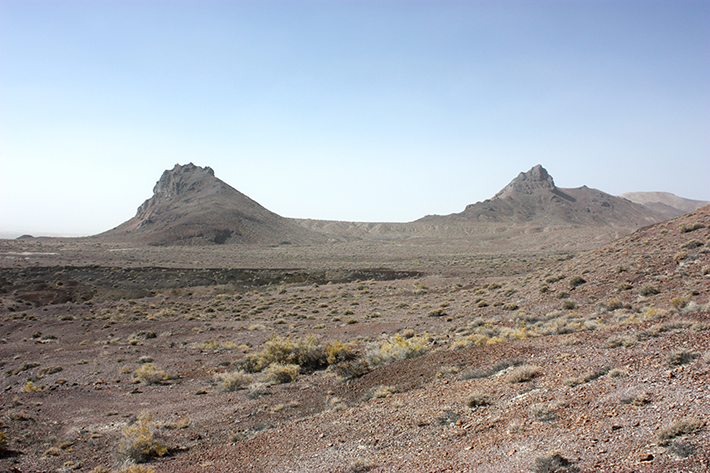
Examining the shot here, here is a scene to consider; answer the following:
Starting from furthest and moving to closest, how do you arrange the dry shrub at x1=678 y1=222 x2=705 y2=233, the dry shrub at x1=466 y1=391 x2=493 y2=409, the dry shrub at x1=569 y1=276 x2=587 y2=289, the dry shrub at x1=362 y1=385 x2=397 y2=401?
the dry shrub at x1=678 y1=222 x2=705 y2=233, the dry shrub at x1=569 y1=276 x2=587 y2=289, the dry shrub at x1=362 y1=385 x2=397 y2=401, the dry shrub at x1=466 y1=391 x2=493 y2=409

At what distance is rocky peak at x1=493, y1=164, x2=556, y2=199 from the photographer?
172 meters

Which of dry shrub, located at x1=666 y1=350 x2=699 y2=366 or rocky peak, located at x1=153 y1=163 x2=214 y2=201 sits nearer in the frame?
dry shrub, located at x1=666 y1=350 x2=699 y2=366

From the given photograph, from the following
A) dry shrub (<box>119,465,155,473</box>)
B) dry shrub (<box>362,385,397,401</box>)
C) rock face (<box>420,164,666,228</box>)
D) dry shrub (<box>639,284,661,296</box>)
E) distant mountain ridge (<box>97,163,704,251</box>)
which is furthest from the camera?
rock face (<box>420,164,666,228</box>)

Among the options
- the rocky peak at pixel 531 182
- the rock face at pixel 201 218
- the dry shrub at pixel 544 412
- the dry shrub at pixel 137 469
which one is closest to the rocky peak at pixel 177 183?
the rock face at pixel 201 218

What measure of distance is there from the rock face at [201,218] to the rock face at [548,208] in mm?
61289

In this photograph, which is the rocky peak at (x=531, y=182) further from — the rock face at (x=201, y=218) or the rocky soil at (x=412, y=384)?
the rocky soil at (x=412, y=384)

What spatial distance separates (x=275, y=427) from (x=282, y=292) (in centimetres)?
3080

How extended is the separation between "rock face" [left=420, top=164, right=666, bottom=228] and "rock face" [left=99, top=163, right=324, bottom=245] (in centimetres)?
6129

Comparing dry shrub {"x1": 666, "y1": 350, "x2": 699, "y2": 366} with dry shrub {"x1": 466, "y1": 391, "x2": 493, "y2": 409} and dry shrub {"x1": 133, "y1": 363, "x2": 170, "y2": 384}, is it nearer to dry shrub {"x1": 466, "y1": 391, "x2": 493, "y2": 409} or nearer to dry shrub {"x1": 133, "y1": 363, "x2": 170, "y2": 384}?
dry shrub {"x1": 466, "y1": 391, "x2": 493, "y2": 409}

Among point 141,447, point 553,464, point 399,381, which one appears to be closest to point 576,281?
point 399,381

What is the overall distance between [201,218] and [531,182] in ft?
438

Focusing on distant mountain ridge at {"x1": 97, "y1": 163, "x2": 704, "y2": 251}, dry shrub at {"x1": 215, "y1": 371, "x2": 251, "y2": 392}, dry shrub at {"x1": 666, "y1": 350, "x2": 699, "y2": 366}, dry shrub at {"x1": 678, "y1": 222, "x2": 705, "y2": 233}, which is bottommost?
dry shrub at {"x1": 215, "y1": 371, "x2": 251, "y2": 392}

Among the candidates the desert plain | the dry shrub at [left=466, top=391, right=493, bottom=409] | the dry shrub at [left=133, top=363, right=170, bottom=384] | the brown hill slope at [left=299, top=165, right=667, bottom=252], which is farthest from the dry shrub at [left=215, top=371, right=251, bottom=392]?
the brown hill slope at [left=299, top=165, right=667, bottom=252]

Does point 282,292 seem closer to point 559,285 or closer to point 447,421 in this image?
point 559,285
